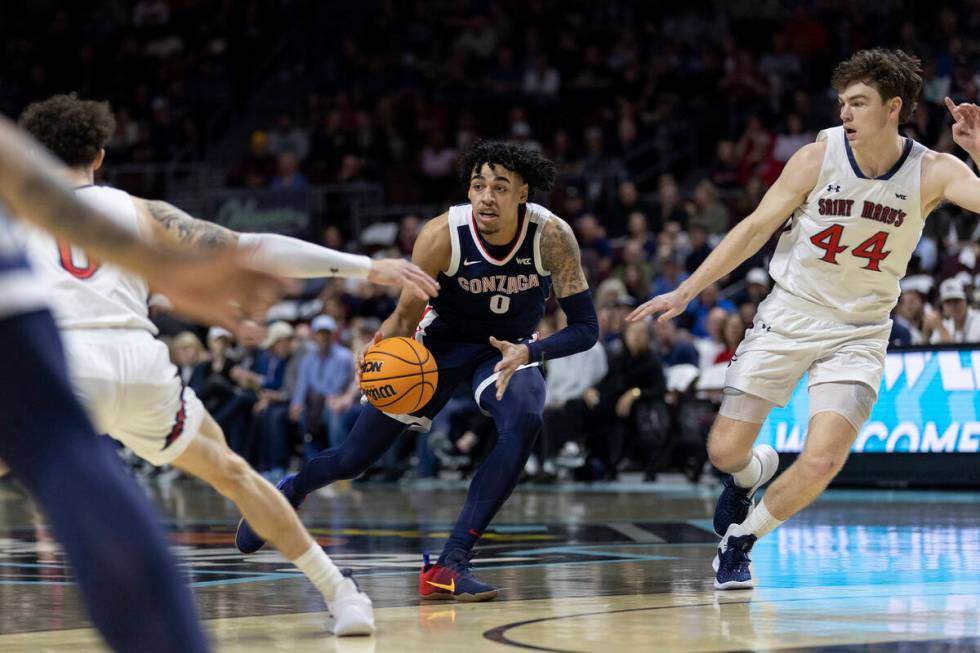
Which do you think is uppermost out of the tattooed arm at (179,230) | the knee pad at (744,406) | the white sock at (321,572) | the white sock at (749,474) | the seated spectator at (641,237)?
the seated spectator at (641,237)

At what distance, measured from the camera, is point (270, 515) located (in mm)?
5430

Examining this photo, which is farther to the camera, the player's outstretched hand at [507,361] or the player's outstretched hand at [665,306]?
Result: the player's outstretched hand at [507,361]

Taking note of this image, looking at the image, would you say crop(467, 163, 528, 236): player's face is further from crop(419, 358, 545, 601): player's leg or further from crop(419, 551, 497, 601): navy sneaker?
crop(419, 551, 497, 601): navy sneaker

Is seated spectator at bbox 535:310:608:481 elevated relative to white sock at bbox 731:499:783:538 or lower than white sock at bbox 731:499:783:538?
elevated

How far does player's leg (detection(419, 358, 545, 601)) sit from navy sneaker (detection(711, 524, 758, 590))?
3.33 feet

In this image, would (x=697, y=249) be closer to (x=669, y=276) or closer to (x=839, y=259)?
(x=669, y=276)

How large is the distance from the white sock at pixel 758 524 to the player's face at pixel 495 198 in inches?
71.1

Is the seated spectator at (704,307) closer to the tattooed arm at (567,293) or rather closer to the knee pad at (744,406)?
the tattooed arm at (567,293)

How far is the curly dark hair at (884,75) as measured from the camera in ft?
23.1

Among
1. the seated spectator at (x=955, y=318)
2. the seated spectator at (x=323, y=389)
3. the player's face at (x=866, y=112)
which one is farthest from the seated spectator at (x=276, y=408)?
the player's face at (x=866, y=112)

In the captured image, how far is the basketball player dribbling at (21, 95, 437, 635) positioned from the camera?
5059 mm

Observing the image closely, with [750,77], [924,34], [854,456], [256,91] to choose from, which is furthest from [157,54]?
[854,456]

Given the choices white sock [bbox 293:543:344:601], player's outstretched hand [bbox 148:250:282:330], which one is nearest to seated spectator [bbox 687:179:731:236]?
white sock [bbox 293:543:344:601]

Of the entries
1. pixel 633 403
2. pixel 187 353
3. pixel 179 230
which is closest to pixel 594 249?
pixel 633 403
